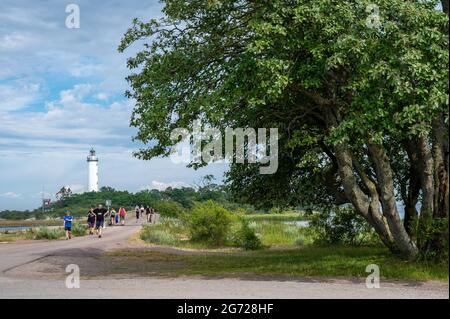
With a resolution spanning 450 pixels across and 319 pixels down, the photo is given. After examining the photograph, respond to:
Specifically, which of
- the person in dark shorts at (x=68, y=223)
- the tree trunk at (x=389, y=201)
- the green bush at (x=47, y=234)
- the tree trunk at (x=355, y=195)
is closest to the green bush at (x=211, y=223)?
the person in dark shorts at (x=68, y=223)

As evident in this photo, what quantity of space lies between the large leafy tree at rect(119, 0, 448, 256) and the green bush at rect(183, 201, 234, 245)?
10.8 meters

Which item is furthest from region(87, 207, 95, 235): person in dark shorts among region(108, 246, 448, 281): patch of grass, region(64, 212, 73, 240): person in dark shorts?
region(108, 246, 448, 281): patch of grass

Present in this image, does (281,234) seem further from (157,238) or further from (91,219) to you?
(91,219)

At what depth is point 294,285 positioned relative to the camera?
43.2 ft

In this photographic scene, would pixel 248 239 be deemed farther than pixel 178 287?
Yes

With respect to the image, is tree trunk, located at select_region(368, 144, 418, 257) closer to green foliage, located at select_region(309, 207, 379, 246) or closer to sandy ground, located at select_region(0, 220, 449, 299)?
sandy ground, located at select_region(0, 220, 449, 299)

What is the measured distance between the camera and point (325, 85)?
15938 millimetres

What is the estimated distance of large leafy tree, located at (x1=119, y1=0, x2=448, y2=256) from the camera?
13555mm

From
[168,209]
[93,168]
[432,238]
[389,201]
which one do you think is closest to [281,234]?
[168,209]

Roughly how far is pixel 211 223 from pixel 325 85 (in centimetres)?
1637

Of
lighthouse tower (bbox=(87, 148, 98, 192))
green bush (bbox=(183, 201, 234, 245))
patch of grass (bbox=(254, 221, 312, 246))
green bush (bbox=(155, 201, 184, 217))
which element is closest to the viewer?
green bush (bbox=(183, 201, 234, 245))

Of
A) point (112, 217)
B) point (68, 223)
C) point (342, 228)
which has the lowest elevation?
point (112, 217)

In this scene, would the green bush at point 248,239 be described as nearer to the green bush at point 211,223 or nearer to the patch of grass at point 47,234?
the green bush at point 211,223
